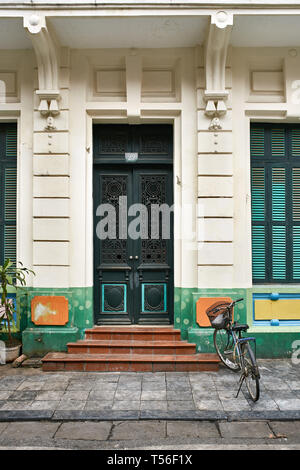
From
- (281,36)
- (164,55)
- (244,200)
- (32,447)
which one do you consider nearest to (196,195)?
(244,200)

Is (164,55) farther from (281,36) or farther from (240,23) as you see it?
(281,36)

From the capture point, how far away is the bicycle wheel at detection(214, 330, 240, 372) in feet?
16.9

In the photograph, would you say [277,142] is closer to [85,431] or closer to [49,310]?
[49,310]

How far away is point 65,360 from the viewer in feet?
18.3

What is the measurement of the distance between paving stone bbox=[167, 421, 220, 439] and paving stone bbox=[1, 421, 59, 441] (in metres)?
1.31

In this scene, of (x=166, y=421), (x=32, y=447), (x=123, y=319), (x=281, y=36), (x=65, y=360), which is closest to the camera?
(x=32, y=447)

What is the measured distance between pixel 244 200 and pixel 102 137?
2879 millimetres

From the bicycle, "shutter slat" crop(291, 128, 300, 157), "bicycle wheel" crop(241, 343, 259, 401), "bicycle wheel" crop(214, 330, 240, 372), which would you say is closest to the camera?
"bicycle wheel" crop(241, 343, 259, 401)

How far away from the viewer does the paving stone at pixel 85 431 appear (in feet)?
12.3

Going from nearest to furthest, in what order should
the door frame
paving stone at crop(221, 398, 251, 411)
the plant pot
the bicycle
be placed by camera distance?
1. paving stone at crop(221, 398, 251, 411)
2. the bicycle
3. the plant pot
4. the door frame

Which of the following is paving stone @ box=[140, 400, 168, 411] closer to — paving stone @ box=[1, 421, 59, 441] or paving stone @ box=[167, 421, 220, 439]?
paving stone @ box=[167, 421, 220, 439]

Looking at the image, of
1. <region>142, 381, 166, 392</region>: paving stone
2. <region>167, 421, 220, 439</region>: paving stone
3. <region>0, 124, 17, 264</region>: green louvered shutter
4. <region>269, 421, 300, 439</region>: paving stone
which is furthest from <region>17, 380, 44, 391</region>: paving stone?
<region>269, 421, 300, 439</region>: paving stone

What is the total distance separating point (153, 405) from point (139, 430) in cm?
56

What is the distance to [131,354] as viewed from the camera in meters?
5.79
